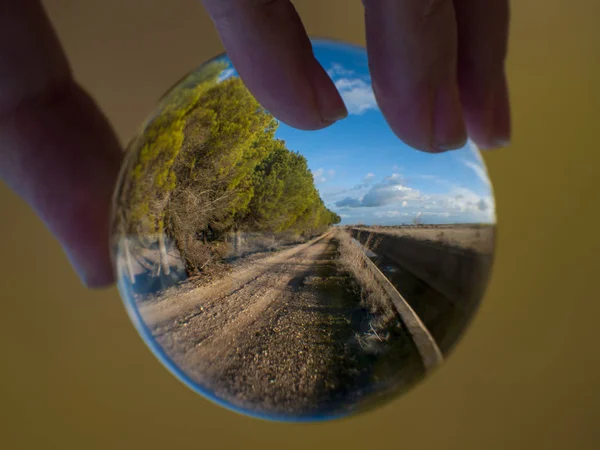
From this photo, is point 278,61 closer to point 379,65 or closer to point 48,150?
point 379,65

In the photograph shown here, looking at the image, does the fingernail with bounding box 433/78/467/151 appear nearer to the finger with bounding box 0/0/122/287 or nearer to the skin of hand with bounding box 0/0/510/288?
the skin of hand with bounding box 0/0/510/288

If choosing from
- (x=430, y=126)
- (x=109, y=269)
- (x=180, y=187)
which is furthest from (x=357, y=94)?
(x=109, y=269)

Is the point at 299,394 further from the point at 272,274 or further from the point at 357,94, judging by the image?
the point at 357,94

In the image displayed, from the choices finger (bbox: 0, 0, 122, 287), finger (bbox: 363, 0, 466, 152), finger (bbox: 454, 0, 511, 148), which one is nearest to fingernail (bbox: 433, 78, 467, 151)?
finger (bbox: 363, 0, 466, 152)

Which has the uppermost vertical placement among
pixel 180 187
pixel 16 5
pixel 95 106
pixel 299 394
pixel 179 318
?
pixel 16 5

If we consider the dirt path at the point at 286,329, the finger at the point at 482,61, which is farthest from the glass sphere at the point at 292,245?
the finger at the point at 482,61

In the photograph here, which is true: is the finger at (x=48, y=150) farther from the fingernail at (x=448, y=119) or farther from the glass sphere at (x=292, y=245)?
the fingernail at (x=448, y=119)
